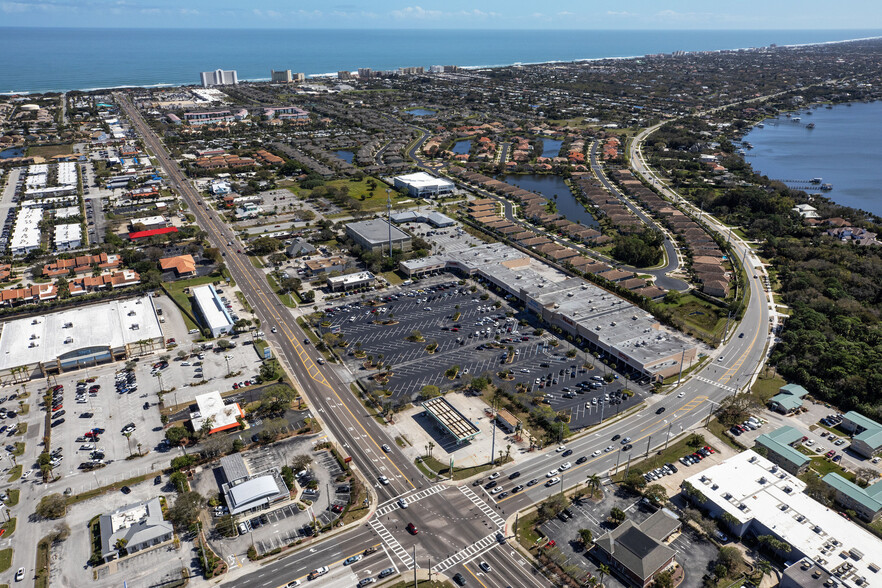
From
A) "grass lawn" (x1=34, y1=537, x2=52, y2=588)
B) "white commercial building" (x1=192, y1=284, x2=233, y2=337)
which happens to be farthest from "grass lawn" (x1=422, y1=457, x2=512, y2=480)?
"white commercial building" (x1=192, y1=284, x2=233, y2=337)

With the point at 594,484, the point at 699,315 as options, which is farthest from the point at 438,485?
the point at 699,315

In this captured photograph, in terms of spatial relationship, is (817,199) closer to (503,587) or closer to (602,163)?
(602,163)

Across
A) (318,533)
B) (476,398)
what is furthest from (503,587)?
(476,398)

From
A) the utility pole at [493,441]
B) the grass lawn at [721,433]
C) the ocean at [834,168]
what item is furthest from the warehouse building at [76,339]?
the ocean at [834,168]

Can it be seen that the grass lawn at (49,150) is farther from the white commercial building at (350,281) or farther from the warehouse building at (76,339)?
the white commercial building at (350,281)

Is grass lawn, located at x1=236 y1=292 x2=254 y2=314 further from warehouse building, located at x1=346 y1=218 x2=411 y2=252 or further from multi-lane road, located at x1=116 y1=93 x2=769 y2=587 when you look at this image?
warehouse building, located at x1=346 y1=218 x2=411 y2=252
